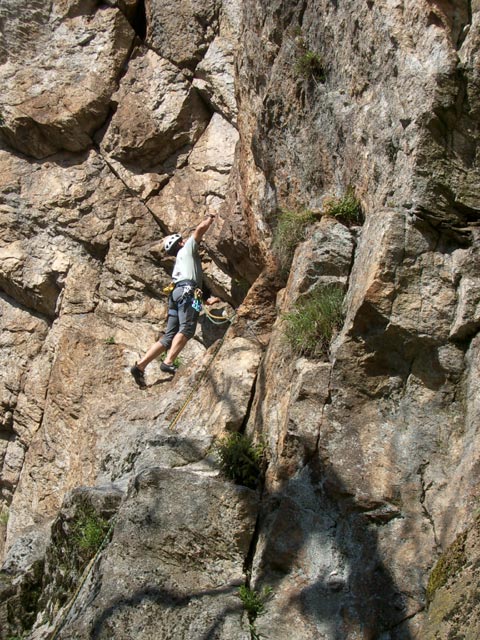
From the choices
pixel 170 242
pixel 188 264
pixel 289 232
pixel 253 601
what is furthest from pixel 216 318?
pixel 253 601

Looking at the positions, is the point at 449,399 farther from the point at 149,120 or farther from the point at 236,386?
the point at 149,120

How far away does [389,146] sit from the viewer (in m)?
5.06

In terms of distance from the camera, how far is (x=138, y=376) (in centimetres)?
854

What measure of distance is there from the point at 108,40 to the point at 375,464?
7650 millimetres

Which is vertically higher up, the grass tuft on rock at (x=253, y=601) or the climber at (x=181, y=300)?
the climber at (x=181, y=300)

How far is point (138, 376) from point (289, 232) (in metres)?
3.07

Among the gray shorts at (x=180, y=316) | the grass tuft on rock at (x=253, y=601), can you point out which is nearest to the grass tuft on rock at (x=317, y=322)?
the grass tuft on rock at (x=253, y=601)

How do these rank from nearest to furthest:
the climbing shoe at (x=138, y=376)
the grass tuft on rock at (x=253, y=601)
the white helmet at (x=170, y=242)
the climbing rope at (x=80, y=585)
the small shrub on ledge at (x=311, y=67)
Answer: the grass tuft on rock at (x=253, y=601), the climbing rope at (x=80, y=585), the small shrub on ledge at (x=311, y=67), the white helmet at (x=170, y=242), the climbing shoe at (x=138, y=376)

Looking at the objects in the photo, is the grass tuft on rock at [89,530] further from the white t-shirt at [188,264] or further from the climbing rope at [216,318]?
the white t-shirt at [188,264]

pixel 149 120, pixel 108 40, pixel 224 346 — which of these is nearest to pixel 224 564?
pixel 224 346

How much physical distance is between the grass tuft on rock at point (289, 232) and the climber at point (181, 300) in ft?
5.64

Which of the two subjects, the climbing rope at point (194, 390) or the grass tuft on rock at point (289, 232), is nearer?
the grass tuft on rock at point (289, 232)

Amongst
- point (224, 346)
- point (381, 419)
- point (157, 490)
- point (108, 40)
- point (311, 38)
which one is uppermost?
point (108, 40)

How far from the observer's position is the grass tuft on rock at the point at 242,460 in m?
4.98
